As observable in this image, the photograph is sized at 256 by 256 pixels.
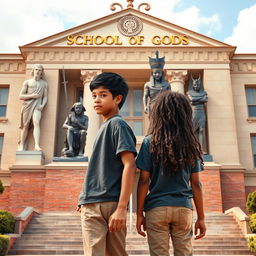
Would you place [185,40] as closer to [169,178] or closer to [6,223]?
[6,223]

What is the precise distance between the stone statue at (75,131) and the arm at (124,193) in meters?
14.2

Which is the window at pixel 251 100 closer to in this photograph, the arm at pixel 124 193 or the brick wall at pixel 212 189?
the brick wall at pixel 212 189

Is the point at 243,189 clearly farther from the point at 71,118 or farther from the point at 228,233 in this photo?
the point at 71,118

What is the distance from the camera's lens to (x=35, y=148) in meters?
18.6

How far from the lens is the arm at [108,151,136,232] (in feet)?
10.0

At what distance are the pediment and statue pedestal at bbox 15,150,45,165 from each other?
6.97 metres

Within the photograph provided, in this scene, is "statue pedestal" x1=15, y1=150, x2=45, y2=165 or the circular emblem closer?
"statue pedestal" x1=15, y1=150, x2=45, y2=165

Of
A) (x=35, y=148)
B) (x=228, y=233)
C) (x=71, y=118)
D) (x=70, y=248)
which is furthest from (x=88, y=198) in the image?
(x=35, y=148)

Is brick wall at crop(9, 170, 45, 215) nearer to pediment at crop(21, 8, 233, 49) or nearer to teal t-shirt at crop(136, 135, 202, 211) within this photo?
pediment at crop(21, 8, 233, 49)

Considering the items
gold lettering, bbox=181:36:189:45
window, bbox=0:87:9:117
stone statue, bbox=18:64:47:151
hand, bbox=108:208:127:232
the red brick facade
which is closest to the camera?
hand, bbox=108:208:127:232

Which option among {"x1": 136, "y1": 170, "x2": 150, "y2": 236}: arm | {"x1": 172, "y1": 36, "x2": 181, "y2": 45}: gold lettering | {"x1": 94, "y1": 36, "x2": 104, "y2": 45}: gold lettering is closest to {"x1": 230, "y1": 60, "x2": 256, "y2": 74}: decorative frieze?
{"x1": 172, "y1": 36, "x2": 181, "y2": 45}: gold lettering

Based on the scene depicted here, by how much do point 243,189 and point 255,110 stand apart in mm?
6054

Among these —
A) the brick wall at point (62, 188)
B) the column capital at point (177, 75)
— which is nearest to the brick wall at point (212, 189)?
the column capital at point (177, 75)

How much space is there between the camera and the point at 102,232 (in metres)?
3.13
